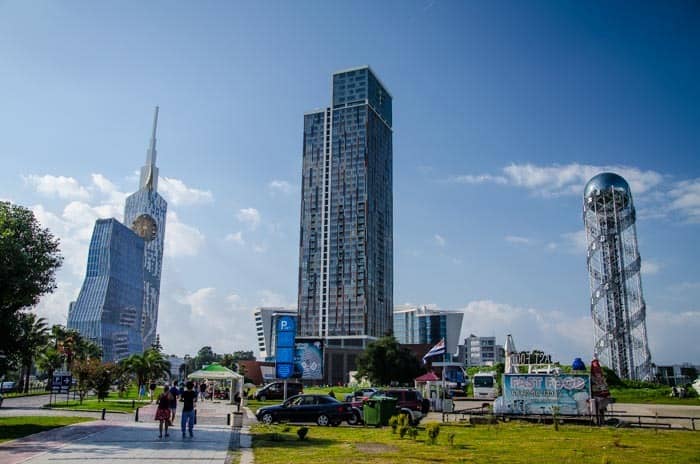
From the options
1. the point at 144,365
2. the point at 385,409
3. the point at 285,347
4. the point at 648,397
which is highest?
the point at 285,347

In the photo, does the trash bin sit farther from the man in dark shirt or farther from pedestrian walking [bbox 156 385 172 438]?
pedestrian walking [bbox 156 385 172 438]

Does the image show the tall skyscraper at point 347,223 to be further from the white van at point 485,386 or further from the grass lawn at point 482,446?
the grass lawn at point 482,446

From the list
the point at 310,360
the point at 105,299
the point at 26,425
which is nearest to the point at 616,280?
the point at 310,360

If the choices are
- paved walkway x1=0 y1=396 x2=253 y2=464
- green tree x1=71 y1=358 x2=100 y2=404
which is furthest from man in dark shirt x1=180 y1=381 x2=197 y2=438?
green tree x1=71 y1=358 x2=100 y2=404

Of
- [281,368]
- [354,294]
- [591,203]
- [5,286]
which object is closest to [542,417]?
[281,368]

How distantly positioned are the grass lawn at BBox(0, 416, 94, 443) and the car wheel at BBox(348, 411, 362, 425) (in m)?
13.2

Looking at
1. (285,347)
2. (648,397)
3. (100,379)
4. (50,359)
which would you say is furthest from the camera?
(50,359)

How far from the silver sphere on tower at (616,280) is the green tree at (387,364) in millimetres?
28564

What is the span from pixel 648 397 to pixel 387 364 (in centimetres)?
3579

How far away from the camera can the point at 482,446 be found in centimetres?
1972

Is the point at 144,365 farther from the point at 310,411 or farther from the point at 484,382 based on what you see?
the point at 310,411

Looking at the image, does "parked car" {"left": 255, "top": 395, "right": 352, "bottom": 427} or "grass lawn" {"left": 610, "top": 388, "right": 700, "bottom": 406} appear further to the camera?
"grass lawn" {"left": 610, "top": 388, "right": 700, "bottom": 406}

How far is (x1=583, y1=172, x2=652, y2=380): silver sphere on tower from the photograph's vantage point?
81562 millimetres

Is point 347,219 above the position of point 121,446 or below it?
above
